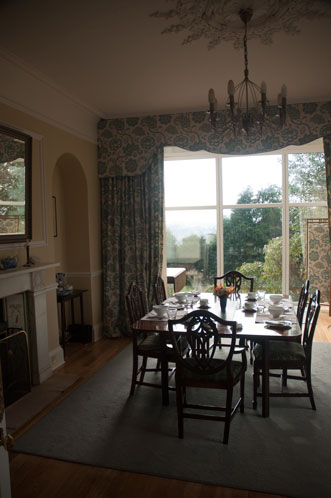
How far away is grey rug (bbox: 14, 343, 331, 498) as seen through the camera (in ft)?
7.92

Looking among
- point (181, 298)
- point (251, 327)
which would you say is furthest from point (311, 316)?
point (181, 298)

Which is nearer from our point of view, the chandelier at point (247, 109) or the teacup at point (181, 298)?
the chandelier at point (247, 109)

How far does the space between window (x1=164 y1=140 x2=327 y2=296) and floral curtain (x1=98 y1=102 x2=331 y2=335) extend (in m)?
0.81

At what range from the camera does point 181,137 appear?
517 centimetres

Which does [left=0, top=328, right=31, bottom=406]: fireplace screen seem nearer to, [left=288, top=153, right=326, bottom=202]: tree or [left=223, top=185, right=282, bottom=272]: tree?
[left=223, top=185, right=282, bottom=272]: tree

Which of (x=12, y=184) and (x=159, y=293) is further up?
(x=12, y=184)

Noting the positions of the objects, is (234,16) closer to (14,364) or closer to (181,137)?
(181,137)

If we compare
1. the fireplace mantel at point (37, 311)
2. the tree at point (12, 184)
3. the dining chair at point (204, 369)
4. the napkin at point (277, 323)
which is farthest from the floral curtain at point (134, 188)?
the dining chair at point (204, 369)

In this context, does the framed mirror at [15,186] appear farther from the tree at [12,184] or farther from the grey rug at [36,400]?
the grey rug at [36,400]

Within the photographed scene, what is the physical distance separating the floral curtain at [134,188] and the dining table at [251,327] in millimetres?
1526

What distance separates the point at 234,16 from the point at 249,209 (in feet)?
11.8

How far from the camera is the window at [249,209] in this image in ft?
19.9

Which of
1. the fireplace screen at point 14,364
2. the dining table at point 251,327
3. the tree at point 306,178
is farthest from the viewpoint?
the tree at point 306,178

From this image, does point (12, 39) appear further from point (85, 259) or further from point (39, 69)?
point (85, 259)
